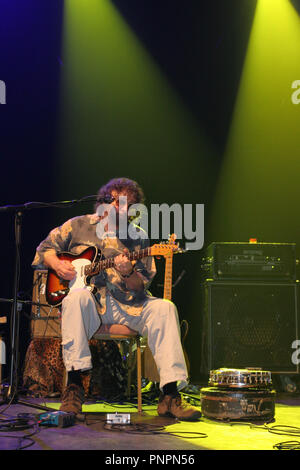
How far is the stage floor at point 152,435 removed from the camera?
2057 mm

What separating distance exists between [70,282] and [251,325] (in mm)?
1534

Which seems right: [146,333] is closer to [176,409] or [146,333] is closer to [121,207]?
[176,409]

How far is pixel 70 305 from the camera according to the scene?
9.34 feet

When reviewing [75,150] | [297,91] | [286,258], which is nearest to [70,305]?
[286,258]

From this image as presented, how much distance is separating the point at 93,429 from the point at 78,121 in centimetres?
319

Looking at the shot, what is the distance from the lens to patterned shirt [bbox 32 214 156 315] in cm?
317

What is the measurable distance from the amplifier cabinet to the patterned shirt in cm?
83

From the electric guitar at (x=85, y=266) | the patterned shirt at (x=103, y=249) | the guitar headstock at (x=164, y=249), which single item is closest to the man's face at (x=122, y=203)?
the patterned shirt at (x=103, y=249)

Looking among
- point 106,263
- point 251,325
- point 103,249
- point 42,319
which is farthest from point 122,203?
point 251,325

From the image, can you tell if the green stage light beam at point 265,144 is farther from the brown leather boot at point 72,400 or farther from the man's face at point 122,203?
the brown leather boot at point 72,400

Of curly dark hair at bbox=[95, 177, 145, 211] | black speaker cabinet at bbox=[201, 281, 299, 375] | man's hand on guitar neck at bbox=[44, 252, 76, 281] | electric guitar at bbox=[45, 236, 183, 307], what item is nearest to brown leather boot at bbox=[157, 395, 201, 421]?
electric guitar at bbox=[45, 236, 183, 307]

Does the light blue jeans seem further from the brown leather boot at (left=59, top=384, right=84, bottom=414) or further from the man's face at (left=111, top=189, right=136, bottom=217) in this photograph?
the man's face at (left=111, top=189, right=136, bottom=217)

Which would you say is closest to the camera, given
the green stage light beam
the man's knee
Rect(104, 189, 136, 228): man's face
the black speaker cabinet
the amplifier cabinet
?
the man's knee
